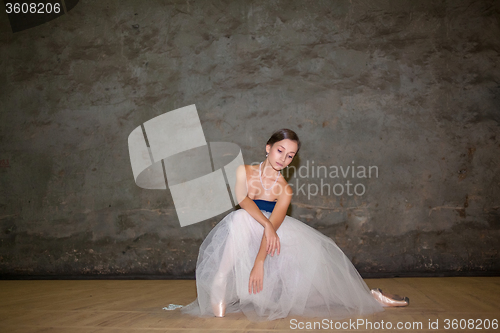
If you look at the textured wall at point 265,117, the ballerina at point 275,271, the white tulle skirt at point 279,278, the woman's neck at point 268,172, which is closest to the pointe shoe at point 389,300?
the ballerina at point 275,271

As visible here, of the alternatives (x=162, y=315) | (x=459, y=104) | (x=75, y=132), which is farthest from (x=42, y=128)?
(x=459, y=104)

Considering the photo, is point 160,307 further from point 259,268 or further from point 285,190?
point 285,190

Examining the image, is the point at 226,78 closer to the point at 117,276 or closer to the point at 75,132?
Result: the point at 75,132

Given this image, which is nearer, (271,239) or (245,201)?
(271,239)

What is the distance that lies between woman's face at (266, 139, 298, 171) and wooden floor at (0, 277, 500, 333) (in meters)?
0.85

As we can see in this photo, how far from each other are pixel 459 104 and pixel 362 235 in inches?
62.3

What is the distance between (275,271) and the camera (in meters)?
2.12

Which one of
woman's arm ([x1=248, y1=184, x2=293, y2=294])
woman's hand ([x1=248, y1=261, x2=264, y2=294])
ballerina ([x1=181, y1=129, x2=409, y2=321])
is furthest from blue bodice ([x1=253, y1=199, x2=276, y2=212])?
woman's hand ([x1=248, y1=261, x2=264, y2=294])

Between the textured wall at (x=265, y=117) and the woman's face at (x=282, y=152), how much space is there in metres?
1.57

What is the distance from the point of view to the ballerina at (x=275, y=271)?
2045mm

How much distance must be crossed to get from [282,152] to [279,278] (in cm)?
70

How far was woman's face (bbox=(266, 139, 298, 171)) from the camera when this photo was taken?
2252 millimetres

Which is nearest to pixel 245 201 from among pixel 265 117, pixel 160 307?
pixel 160 307

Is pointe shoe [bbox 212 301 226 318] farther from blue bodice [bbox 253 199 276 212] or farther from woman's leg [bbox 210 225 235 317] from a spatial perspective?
blue bodice [bbox 253 199 276 212]
